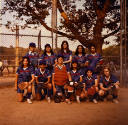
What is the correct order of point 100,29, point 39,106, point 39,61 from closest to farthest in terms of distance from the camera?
point 39,106, point 39,61, point 100,29

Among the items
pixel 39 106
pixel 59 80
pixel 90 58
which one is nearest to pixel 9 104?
pixel 39 106

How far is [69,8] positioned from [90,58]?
3.80 m

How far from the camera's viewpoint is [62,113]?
4.59m

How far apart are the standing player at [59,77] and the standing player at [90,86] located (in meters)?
0.54

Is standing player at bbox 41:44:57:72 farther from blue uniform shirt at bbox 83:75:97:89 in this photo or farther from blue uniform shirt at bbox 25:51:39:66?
blue uniform shirt at bbox 83:75:97:89

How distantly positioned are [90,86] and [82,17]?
444 cm

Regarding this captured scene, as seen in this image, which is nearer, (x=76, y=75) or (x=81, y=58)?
(x=76, y=75)

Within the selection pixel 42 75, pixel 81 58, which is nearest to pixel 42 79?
pixel 42 75

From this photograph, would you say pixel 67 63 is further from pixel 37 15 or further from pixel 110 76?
pixel 37 15

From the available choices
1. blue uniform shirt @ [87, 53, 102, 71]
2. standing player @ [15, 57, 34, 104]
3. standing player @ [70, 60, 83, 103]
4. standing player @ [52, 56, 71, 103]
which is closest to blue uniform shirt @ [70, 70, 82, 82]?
standing player @ [70, 60, 83, 103]

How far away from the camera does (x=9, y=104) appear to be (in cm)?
553

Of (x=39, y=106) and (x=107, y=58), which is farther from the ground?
(x=107, y=58)

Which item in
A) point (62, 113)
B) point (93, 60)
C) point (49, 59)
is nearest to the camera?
point (62, 113)

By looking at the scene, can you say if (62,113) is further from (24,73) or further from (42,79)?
(24,73)
